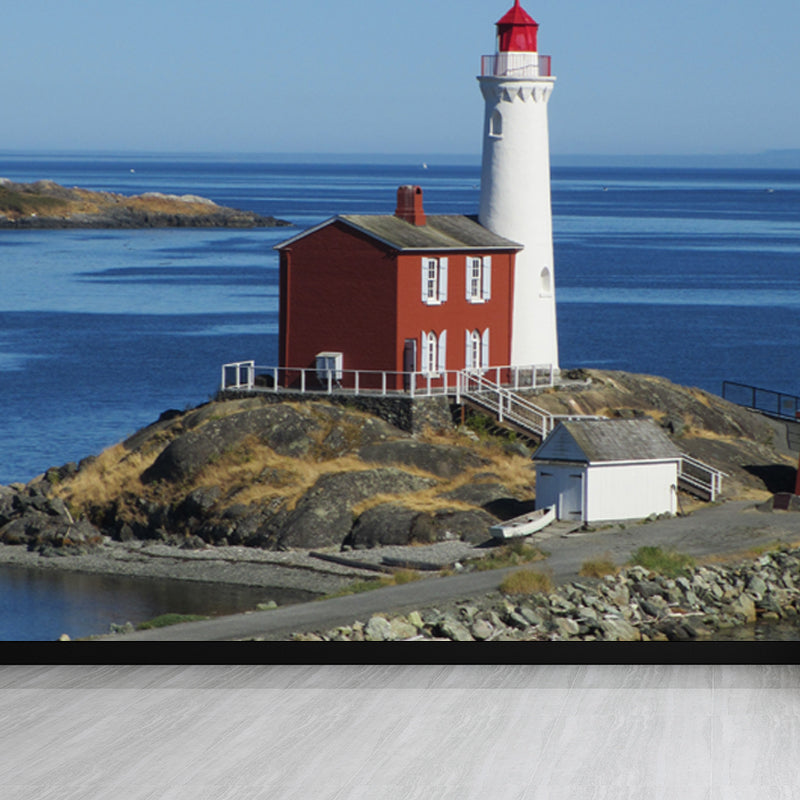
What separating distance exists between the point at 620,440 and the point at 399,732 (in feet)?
38.5

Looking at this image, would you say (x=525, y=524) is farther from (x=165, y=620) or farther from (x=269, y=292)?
(x=269, y=292)

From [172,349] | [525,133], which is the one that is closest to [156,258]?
[172,349]

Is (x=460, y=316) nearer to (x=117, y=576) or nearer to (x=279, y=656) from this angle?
(x=117, y=576)

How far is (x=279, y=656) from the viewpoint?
29.3 ft

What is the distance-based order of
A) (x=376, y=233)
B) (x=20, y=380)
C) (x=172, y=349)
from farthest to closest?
1. (x=172, y=349)
2. (x=20, y=380)
3. (x=376, y=233)

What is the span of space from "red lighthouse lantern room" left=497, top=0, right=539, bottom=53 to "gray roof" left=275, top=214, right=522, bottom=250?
8.80 ft

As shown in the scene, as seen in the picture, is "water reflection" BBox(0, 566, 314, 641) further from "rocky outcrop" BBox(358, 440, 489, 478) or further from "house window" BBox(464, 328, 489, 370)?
"house window" BBox(464, 328, 489, 370)

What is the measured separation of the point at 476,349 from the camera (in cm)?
2450

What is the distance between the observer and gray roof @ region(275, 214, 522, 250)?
2347cm

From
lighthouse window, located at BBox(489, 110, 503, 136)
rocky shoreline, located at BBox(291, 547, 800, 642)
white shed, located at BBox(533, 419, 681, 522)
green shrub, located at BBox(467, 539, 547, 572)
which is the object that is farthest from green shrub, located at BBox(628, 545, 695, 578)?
lighthouse window, located at BBox(489, 110, 503, 136)

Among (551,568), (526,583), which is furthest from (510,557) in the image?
(526,583)

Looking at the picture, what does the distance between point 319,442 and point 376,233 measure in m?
3.42

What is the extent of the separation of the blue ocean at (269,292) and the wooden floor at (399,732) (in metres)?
5.61

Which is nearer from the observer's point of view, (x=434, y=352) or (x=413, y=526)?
(x=413, y=526)
